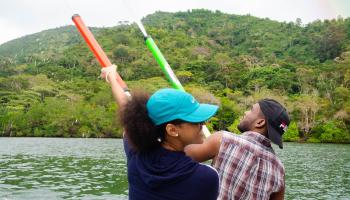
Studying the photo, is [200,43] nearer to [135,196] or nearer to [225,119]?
[225,119]

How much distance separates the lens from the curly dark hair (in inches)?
90.9

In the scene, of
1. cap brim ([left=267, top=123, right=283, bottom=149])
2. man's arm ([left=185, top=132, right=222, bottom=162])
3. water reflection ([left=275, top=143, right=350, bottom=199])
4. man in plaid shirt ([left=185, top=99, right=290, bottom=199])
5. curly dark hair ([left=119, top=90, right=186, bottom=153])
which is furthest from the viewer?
water reflection ([left=275, top=143, right=350, bottom=199])

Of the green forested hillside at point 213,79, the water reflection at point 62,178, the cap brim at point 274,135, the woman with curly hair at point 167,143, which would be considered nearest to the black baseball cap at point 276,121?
the cap brim at point 274,135

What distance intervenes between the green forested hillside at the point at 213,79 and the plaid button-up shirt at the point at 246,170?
52.4m

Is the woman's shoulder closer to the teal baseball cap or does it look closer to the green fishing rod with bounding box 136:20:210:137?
the teal baseball cap

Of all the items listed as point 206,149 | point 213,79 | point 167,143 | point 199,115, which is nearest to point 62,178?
Result: point 206,149

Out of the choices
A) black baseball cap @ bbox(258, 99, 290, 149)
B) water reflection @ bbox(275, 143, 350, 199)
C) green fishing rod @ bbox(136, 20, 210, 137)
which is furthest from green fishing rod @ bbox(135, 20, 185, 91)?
water reflection @ bbox(275, 143, 350, 199)

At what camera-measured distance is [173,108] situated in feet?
7.43

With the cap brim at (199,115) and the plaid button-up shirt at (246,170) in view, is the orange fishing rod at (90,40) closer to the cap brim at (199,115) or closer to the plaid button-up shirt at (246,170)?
the cap brim at (199,115)

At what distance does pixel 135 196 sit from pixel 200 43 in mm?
154673

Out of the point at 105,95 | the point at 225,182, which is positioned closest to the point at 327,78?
the point at 105,95

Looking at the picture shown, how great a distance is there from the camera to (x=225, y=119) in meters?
79.0

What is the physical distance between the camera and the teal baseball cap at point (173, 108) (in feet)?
7.43

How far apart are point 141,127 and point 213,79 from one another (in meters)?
108
